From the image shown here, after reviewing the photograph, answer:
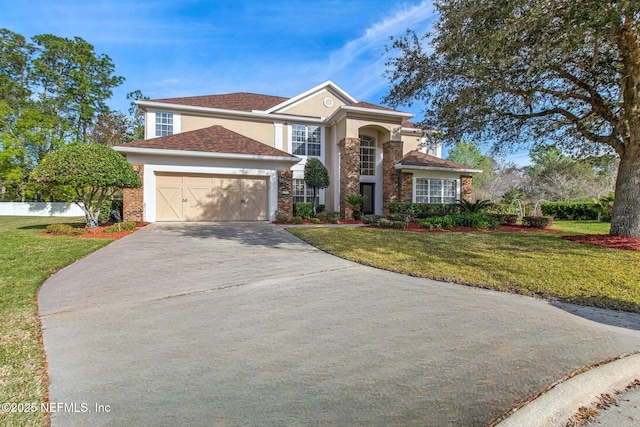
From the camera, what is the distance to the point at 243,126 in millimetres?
18516

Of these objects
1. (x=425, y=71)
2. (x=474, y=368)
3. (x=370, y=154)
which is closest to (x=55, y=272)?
(x=474, y=368)

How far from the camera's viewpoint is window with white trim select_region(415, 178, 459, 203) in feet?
63.6

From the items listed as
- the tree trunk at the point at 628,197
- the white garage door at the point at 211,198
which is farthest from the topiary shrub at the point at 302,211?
the tree trunk at the point at 628,197

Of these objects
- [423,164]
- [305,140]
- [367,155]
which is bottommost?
[423,164]

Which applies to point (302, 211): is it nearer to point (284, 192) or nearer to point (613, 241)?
point (284, 192)

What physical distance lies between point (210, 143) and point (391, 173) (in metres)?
10.2

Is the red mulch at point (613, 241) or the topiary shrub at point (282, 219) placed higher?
the topiary shrub at point (282, 219)

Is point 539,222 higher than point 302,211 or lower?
lower

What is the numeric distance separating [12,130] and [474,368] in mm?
34112

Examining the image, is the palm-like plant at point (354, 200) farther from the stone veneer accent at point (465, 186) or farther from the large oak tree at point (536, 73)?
the stone veneer accent at point (465, 186)

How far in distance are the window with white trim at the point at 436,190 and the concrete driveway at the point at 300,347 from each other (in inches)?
586

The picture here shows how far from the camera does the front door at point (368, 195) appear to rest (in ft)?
64.3

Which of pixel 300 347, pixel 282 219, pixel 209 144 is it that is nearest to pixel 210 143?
pixel 209 144

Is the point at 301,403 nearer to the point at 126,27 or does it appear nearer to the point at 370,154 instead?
the point at 126,27
